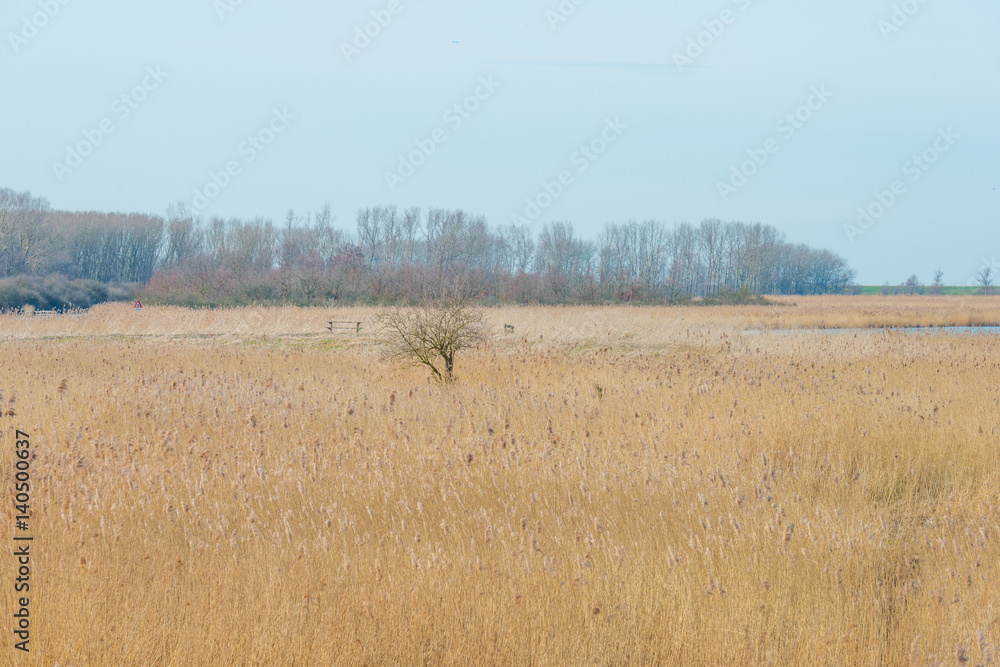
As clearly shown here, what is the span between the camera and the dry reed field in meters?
3.29

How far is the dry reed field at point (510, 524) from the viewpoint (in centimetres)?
329

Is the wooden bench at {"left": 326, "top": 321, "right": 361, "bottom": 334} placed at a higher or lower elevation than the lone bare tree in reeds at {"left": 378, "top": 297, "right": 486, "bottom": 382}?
lower

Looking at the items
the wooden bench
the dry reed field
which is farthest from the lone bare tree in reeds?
the wooden bench

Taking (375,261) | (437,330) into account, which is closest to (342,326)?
(437,330)

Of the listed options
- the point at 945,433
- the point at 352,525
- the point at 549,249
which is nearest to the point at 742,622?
the point at 352,525

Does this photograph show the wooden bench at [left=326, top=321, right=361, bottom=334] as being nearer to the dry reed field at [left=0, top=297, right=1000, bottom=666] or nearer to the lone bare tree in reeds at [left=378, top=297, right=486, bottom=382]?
the lone bare tree in reeds at [left=378, top=297, right=486, bottom=382]

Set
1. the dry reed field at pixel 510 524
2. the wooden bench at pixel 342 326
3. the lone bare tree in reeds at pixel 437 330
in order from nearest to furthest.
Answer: the dry reed field at pixel 510 524, the lone bare tree in reeds at pixel 437 330, the wooden bench at pixel 342 326

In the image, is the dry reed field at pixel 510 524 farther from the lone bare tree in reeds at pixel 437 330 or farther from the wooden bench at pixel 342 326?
the wooden bench at pixel 342 326

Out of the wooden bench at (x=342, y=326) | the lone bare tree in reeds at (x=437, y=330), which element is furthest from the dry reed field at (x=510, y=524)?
the wooden bench at (x=342, y=326)

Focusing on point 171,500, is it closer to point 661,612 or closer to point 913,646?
point 661,612

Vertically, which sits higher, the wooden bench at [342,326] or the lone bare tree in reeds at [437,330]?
the lone bare tree in reeds at [437,330]

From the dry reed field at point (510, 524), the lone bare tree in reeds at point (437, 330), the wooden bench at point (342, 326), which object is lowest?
the dry reed field at point (510, 524)

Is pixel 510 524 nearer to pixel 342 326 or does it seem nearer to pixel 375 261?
pixel 342 326

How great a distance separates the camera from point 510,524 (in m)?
4.25
